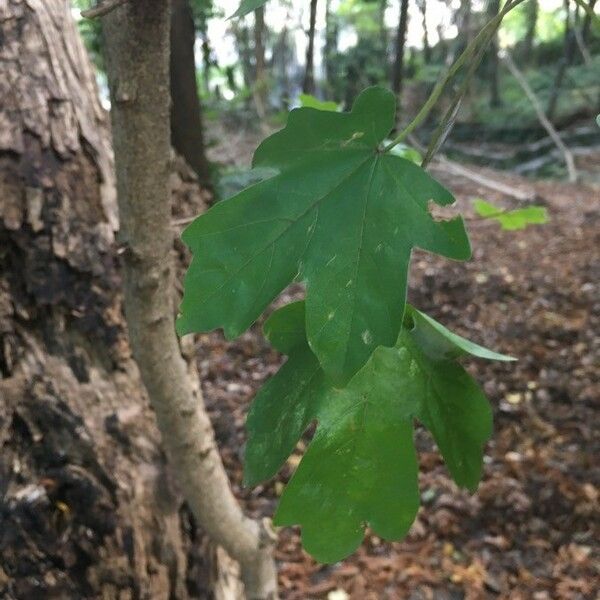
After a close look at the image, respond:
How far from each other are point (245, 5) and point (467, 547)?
86.0 inches

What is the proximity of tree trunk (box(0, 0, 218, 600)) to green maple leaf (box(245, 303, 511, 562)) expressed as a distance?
2.29 feet

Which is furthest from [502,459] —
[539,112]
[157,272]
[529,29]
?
[529,29]

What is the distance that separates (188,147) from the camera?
3938mm

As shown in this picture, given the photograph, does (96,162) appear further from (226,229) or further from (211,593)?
(211,593)

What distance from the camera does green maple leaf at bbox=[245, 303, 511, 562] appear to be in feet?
2.05

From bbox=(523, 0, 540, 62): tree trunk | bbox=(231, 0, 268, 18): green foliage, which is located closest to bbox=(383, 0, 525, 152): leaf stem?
bbox=(231, 0, 268, 18): green foliage

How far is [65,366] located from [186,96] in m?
2.93

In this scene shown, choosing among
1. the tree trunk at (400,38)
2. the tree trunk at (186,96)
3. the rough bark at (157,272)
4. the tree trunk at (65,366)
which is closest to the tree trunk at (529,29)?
the tree trunk at (186,96)

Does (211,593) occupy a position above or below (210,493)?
below

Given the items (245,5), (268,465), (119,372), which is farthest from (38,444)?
(245,5)

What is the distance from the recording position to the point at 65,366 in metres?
1.28

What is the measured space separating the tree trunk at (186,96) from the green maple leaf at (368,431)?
340 centimetres

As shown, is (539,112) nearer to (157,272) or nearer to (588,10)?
(157,272)

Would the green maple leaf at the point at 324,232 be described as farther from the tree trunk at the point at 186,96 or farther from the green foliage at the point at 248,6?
the tree trunk at the point at 186,96
